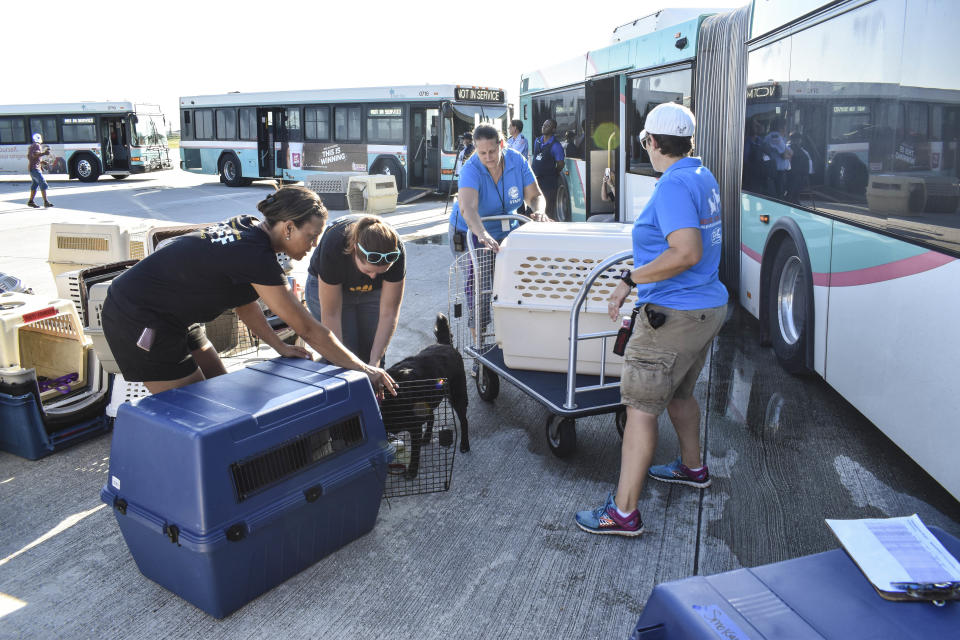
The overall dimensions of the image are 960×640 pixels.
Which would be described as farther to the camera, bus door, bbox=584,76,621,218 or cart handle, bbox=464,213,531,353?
bus door, bbox=584,76,621,218

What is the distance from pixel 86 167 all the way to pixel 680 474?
1162 inches

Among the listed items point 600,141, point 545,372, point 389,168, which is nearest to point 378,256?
point 545,372

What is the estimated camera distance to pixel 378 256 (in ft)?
12.5

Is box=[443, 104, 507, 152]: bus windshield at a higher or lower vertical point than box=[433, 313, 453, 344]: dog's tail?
higher

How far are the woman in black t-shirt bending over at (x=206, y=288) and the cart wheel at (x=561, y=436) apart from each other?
1.36m

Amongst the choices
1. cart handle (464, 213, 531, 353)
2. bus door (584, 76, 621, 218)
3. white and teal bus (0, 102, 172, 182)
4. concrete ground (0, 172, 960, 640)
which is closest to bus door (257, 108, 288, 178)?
white and teal bus (0, 102, 172, 182)

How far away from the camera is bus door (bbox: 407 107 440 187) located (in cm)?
1938

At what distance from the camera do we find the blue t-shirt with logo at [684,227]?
3121 millimetres

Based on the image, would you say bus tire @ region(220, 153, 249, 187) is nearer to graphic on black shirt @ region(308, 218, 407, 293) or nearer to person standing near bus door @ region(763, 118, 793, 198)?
person standing near bus door @ region(763, 118, 793, 198)

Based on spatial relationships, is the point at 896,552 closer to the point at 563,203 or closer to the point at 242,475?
the point at 242,475

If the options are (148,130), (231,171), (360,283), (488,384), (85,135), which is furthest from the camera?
(148,130)

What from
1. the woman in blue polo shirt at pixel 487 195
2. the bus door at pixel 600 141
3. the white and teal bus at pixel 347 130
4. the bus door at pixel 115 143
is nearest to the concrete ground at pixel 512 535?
the woman in blue polo shirt at pixel 487 195

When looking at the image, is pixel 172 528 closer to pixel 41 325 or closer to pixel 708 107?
pixel 41 325

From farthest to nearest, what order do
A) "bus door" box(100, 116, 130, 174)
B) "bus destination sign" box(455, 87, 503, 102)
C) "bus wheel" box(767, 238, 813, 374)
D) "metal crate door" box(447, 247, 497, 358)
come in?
"bus door" box(100, 116, 130, 174)
"bus destination sign" box(455, 87, 503, 102)
"bus wheel" box(767, 238, 813, 374)
"metal crate door" box(447, 247, 497, 358)
